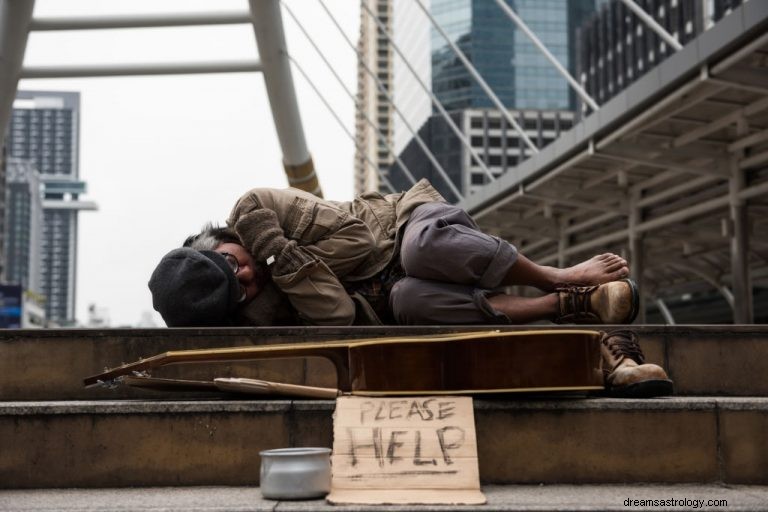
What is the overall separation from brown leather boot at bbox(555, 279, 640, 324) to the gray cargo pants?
260mm

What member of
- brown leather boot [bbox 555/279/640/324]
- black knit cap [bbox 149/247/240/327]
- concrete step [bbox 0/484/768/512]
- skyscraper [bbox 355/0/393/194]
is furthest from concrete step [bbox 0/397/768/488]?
skyscraper [bbox 355/0/393/194]

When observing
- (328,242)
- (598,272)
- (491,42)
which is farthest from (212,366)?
(491,42)

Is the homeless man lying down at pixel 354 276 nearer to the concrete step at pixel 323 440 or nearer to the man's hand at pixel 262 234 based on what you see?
the man's hand at pixel 262 234

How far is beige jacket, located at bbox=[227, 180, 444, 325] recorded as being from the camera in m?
3.61

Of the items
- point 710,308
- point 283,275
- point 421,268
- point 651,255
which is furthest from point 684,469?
point 710,308

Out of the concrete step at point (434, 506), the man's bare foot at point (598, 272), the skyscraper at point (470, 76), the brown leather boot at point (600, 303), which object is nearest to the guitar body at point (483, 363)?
the concrete step at point (434, 506)

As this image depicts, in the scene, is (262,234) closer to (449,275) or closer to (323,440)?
(449,275)

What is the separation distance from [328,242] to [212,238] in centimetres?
44

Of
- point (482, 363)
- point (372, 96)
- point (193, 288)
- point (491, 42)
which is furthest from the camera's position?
point (372, 96)

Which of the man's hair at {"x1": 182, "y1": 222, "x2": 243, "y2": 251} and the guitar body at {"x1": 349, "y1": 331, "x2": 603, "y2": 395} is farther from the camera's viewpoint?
the man's hair at {"x1": 182, "y1": 222, "x2": 243, "y2": 251}

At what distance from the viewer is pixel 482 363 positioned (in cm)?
272

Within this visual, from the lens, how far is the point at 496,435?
276 cm

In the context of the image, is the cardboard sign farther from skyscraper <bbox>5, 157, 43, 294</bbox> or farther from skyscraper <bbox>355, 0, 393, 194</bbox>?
skyscraper <bbox>5, 157, 43, 294</bbox>

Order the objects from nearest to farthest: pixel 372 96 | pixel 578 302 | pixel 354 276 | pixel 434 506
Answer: pixel 434 506
pixel 578 302
pixel 354 276
pixel 372 96
